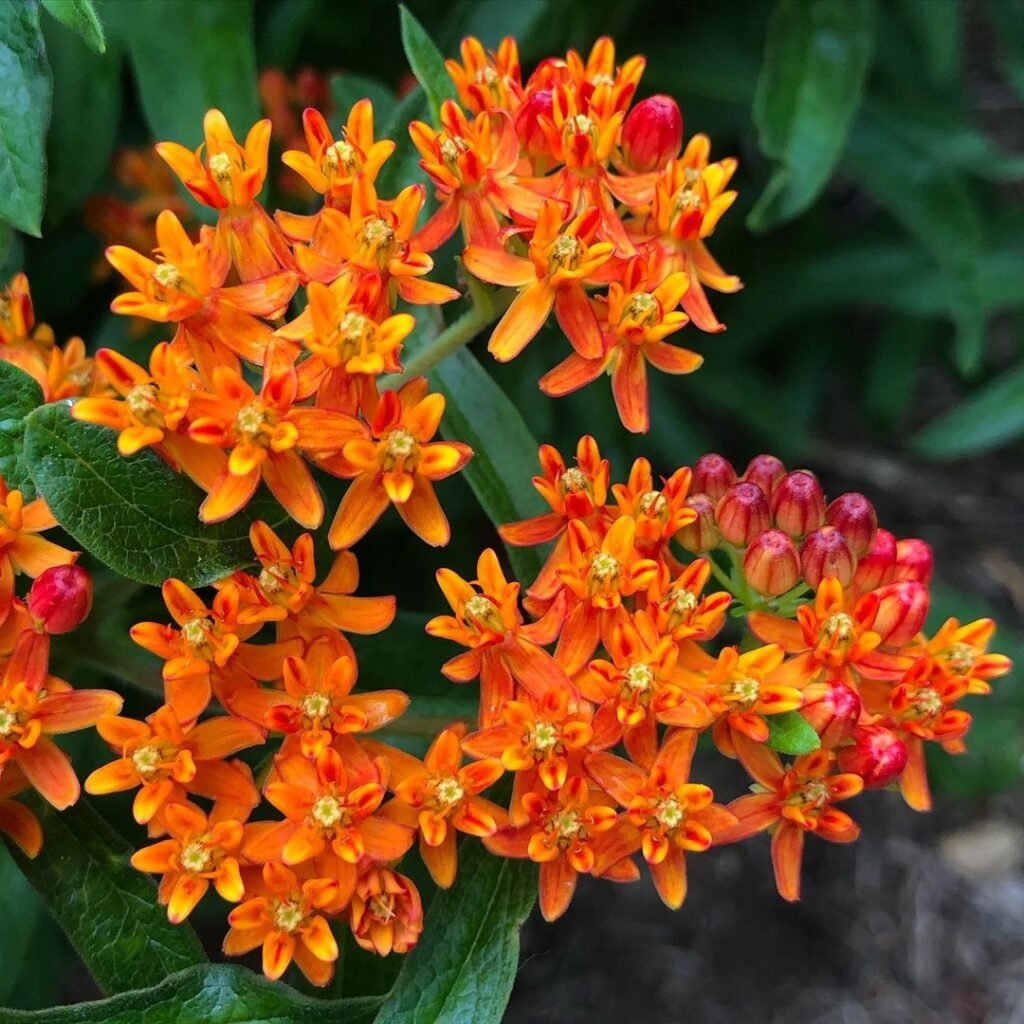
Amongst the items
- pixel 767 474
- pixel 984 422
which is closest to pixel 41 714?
pixel 767 474

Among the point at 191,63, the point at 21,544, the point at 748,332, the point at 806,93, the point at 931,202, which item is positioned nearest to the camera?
the point at 21,544

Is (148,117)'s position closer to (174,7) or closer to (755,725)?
(174,7)

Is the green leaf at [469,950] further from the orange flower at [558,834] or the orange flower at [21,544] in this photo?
the orange flower at [21,544]

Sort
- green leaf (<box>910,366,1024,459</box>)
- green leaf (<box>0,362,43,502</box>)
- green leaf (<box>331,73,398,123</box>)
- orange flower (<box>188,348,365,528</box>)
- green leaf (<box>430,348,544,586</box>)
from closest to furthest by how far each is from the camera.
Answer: orange flower (<box>188,348,365,528</box>) → green leaf (<box>0,362,43,502</box>) → green leaf (<box>430,348,544,586</box>) → green leaf (<box>331,73,398,123</box>) → green leaf (<box>910,366,1024,459</box>)

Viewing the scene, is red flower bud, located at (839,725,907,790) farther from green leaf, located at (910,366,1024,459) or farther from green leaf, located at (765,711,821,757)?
green leaf, located at (910,366,1024,459)

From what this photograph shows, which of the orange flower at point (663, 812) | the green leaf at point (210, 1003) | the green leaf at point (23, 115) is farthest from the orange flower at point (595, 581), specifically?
the green leaf at point (23, 115)

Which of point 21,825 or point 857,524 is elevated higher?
point 21,825

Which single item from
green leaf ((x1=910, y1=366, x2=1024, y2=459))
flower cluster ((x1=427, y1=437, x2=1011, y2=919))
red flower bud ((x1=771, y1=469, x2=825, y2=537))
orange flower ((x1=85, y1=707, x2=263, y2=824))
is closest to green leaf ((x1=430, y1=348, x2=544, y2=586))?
flower cluster ((x1=427, y1=437, x2=1011, y2=919))

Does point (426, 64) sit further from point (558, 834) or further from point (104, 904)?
point (104, 904)
